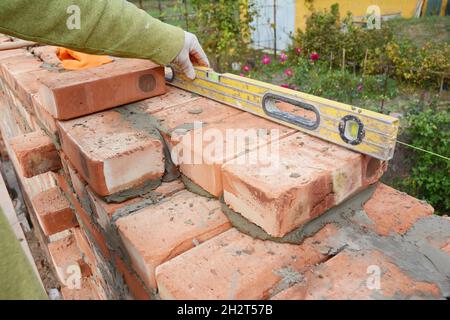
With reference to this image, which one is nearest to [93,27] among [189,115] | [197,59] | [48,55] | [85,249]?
[189,115]

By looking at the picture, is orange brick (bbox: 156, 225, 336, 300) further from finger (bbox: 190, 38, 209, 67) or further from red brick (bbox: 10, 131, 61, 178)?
red brick (bbox: 10, 131, 61, 178)

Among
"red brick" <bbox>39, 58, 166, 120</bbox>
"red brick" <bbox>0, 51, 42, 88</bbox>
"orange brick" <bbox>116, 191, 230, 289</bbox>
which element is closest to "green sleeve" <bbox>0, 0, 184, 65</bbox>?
"red brick" <bbox>39, 58, 166, 120</bbox>

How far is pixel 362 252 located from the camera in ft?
4.07

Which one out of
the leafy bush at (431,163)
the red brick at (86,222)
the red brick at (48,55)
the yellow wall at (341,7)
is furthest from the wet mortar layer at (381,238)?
the yellow wall at (341,7)

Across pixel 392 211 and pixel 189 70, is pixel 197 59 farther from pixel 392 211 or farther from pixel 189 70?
pixel 392 211

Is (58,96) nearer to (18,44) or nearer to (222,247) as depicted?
(222,247)

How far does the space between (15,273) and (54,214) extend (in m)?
1.53

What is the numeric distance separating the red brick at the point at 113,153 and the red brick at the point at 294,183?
0.39 metres

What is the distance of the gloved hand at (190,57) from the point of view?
1870mm

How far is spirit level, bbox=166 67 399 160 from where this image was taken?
131cm

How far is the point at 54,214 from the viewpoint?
7.30ft

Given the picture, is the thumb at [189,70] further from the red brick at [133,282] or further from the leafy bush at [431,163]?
the leafy bush at [431,163]
